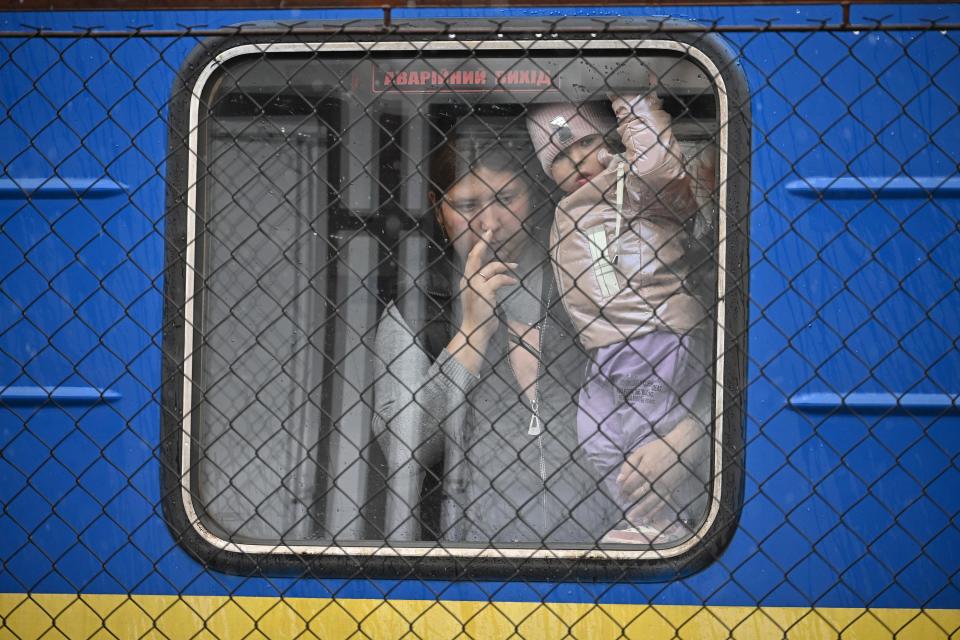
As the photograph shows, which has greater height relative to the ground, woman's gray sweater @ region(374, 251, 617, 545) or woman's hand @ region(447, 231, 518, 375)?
woman's hand @ region(447, 231, 518, 375)

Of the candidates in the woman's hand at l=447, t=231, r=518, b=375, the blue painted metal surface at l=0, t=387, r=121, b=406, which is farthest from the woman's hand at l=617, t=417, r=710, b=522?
the blue painted metal surface at l=0, t=387, r=121, b=406

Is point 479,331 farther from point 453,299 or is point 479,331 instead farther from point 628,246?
point 628,246

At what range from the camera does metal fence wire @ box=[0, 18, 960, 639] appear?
2248 millimetres

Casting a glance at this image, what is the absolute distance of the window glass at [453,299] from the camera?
2.31 meters

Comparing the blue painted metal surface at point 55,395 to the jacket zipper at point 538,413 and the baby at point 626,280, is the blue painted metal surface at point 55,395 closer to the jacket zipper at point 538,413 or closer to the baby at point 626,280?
the jacket zipper at point 538,413

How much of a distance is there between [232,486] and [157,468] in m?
0.18

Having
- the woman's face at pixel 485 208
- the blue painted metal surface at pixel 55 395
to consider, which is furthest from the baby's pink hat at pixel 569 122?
the blue painted metal surface at pixel 55 395

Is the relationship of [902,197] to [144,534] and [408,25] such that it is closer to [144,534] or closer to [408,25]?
[408,25]

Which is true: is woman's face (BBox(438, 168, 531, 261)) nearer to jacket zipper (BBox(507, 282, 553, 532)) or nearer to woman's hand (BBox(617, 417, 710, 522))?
jacket zipper (BBox(507, 282, 553, 532))

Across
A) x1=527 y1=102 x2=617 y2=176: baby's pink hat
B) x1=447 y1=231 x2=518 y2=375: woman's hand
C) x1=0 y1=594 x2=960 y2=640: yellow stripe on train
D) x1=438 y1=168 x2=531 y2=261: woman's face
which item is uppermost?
x1=527 y1=102 x2=617 y2=176: baby's pink hat

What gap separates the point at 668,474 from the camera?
2303mm

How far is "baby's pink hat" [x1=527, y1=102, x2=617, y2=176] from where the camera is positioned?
2.33 m

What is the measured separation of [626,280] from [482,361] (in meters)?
0.39

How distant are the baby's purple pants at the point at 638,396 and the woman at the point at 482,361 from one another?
0.07m
